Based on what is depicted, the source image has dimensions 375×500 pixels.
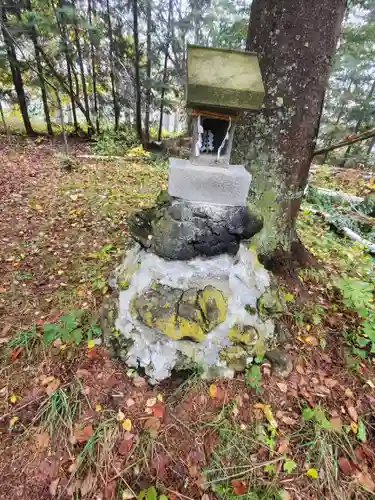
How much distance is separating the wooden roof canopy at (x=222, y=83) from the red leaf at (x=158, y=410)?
222cm

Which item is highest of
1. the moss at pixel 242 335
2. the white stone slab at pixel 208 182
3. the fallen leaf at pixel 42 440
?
the white stone slab at pixel 208 182

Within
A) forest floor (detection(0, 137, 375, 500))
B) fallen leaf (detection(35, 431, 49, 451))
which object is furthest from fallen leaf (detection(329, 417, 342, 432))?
fallen leaf (detection(35, 431, 49, 451))

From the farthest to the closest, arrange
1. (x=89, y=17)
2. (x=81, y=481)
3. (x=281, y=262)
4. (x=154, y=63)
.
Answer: (x=154, y=63)
(x=89, y=17)
(x=281, y=262)
(x=81, y=481)

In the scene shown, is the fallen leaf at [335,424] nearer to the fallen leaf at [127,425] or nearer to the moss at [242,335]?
the moss at [242,335]

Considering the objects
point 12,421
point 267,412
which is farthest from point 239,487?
point 12,421

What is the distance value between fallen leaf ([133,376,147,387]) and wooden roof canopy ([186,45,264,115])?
6.99 feet

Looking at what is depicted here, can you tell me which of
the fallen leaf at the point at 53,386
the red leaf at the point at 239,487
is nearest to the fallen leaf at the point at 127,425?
the fallen leaf at the point at 53,386

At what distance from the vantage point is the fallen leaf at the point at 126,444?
191 centimetres

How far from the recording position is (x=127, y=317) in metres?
2.39

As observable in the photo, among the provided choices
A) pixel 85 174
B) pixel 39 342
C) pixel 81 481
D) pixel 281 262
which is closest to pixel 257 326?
pixel 281 262

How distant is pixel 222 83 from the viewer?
65.2 inches

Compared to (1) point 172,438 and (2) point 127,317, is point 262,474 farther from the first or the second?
(2) point 127,317

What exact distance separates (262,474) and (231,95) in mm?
2550

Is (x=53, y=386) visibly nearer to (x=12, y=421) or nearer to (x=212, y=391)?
(x=12, y=421)
